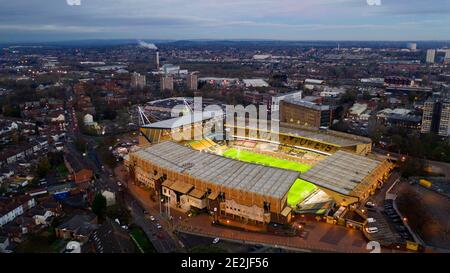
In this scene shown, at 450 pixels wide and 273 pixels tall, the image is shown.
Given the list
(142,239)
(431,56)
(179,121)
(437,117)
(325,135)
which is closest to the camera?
(142,239)

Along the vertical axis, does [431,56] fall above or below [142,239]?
above

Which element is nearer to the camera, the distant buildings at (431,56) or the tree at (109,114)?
the tree at (109,114)

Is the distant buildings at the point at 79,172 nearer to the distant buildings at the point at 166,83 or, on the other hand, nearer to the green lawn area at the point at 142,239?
the green lawn area at the point at 142,239

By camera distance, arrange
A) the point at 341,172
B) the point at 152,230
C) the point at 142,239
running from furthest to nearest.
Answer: the point at 341,172, the point at 152,230, the point at 142,239

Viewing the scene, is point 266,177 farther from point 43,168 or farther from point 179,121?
point 43,168

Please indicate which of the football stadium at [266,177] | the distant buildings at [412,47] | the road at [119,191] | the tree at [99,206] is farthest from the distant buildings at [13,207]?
the distant buildings at [412,47]

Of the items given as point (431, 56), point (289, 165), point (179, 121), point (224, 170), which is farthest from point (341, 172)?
point (431, 56)
